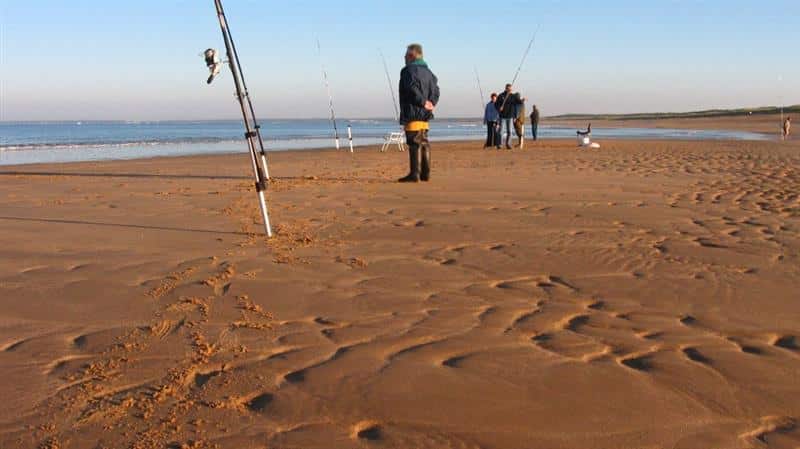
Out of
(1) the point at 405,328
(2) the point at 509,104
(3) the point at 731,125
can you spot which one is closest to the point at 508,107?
(2) the point at 509,104

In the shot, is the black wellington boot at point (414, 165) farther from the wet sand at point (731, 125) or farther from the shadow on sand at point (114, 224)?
the wet sand at point (731, 125)

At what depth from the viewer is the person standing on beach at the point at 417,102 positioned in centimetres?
917

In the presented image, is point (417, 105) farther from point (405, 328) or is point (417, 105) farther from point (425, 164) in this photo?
point (405, 328)

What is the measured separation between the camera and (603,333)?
3219mm

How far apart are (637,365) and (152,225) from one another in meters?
4.65

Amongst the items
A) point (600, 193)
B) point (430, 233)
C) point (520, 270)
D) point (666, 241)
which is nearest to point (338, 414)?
point (520, 270)

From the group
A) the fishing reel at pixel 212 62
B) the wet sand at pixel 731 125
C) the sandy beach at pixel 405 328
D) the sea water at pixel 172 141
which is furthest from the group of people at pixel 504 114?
the wet sand at pixel 731 125

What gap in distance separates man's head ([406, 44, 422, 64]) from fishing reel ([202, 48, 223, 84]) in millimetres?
4131

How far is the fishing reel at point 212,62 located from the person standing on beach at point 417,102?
13.1 ft

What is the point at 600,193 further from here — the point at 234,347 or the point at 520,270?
the point at 234,347

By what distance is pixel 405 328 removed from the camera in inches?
131

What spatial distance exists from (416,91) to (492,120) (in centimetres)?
1087

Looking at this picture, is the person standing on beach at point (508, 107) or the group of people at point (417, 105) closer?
the group of people at point (417, 105)

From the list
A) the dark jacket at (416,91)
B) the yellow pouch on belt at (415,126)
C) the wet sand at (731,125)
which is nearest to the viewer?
the dark jacket at (416,91)
